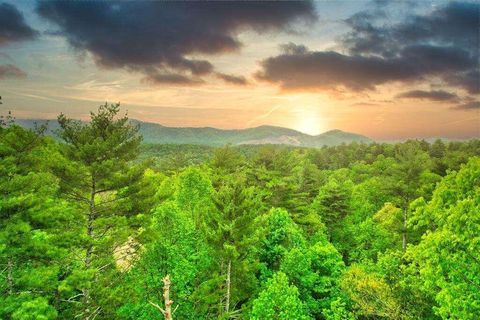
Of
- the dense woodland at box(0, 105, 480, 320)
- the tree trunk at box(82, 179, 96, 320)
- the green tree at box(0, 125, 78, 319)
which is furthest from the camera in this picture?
the tree trunk at box(82, 179, 96, 320)

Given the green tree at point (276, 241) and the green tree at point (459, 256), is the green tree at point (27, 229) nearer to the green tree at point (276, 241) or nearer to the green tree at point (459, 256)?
the green tree at point (276, 241)

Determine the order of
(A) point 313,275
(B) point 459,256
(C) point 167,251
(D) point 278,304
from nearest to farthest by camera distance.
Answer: (B) point 459,256 < (D) point 278,304 < (C) point 167,251 < (A) point 313,275

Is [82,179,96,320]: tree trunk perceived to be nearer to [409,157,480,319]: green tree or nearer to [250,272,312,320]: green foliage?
[250,272,312,320]: green foliage

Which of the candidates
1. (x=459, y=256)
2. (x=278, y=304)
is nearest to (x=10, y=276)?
(x=278, y=304)

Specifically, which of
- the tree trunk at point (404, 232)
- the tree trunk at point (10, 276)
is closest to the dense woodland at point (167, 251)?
the tree trunk at point (10, 276)

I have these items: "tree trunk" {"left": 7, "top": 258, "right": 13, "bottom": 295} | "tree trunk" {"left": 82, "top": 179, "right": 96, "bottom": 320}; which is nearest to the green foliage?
"tree trunk" {"left": 82, "top": 179, "right": 96, "bottom": 320}

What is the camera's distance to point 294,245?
24.6 m

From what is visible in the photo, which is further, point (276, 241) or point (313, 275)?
point (276, 241)

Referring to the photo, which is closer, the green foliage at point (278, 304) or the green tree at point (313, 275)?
the green foliage at point (278, 304)

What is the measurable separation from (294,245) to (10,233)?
57.8ft

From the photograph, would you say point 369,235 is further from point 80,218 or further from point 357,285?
point 80,218

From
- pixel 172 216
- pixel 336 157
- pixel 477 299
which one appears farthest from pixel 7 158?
pixel 336 157

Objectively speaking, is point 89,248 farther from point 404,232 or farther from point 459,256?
point 404,232

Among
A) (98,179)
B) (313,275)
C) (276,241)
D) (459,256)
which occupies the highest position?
(98,179)
